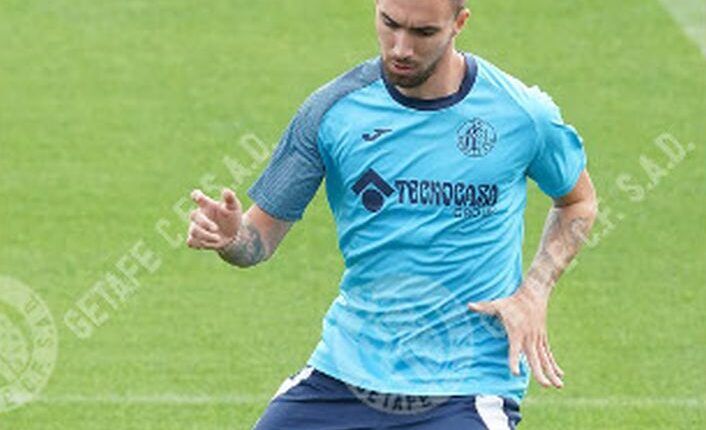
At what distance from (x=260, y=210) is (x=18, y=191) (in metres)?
6.60

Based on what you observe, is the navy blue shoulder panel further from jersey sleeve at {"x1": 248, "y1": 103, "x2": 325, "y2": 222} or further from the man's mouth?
the man's mouth

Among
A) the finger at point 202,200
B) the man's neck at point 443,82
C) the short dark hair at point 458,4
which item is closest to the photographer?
the finger at point 202,200

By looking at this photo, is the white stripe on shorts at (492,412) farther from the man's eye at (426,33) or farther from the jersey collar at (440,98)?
the man's eye at (426,33)

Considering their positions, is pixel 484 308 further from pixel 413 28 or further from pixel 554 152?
pixel 413 28

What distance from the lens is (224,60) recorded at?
16.5 metres

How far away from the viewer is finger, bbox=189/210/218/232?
7.29 meters

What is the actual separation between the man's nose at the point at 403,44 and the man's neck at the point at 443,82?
203 millimetres

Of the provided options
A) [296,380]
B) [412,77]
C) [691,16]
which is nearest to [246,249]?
Result: [296,380]

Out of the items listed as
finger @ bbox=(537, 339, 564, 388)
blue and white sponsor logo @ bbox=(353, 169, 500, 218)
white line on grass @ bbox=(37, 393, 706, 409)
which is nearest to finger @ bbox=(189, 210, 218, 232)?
blue and white sponsor logo @ bbox=(353, 169, 500, 218)

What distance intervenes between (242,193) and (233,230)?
21.7ft

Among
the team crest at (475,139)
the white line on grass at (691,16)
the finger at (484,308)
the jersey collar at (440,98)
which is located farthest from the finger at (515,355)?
the white line on grass at (691,16)

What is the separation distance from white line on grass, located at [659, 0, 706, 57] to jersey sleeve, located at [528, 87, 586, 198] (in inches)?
359

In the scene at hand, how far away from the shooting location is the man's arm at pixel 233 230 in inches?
287

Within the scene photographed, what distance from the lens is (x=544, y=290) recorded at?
776cm
